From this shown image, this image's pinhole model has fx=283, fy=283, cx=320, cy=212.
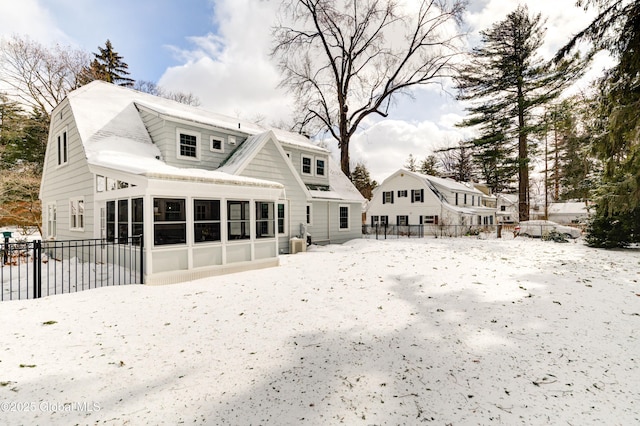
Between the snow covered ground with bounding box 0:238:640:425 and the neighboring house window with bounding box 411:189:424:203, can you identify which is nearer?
the snow covered ground with bounding box 0:238:640:425

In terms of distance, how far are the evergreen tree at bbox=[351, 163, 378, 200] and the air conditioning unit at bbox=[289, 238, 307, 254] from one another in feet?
133

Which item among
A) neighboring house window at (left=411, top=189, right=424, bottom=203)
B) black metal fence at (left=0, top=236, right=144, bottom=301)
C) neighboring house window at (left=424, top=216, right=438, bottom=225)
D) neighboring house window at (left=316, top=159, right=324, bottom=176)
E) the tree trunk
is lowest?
black metal fence at (left=0, top=236, right=144, bottom=301)

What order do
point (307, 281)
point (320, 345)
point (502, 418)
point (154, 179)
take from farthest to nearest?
point (307, 281), point (154, 179), point (320, 345), point (502, 418)

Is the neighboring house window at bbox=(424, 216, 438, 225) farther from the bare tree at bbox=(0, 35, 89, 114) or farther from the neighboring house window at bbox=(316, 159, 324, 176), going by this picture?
the bare tree at bbox=(0, 35, 89, 114)

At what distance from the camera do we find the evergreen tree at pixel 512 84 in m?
23.5

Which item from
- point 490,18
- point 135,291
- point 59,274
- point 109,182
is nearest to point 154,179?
point 135,291

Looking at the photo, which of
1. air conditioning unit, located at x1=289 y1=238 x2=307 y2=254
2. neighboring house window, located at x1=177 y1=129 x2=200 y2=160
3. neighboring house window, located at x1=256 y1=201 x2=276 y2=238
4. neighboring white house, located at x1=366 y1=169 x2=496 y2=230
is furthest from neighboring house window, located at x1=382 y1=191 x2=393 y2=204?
neighboring house window, located at x1=177 y1=129 x2=200 y2=160

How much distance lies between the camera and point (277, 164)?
1389 cm

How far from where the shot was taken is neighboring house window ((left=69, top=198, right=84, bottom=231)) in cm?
1141

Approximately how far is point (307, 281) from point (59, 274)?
8180mm

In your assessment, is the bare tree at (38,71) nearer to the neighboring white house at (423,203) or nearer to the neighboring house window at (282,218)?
the neighboring house window at (282,218)

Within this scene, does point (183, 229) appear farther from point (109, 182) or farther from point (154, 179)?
point (109, 182)

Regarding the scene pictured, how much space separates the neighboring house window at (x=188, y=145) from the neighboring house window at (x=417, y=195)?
900 inches

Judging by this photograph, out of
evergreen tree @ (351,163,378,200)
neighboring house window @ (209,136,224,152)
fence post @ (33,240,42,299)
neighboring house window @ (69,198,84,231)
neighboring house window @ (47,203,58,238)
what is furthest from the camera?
evergreen tree @ (351,163,378,200)
